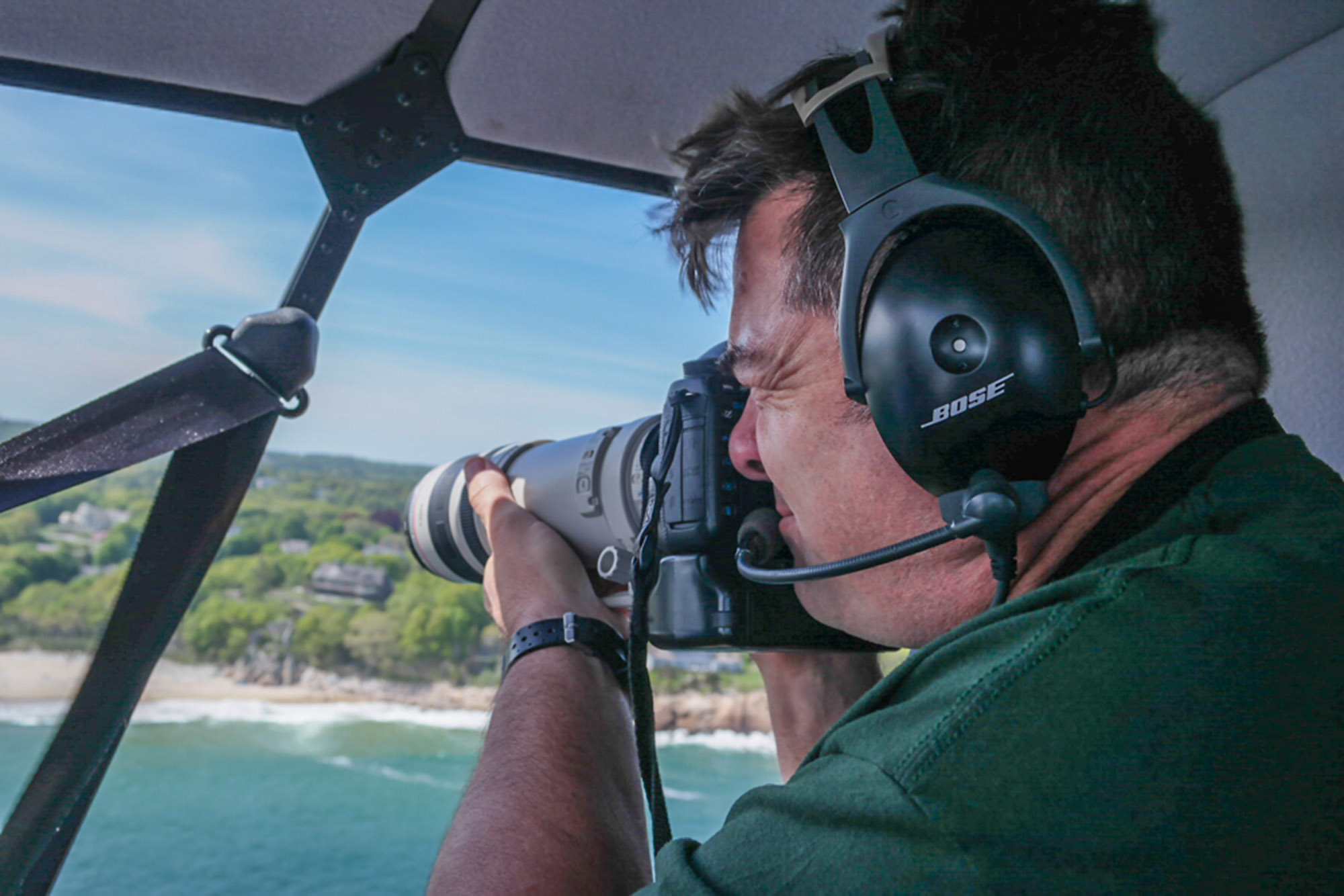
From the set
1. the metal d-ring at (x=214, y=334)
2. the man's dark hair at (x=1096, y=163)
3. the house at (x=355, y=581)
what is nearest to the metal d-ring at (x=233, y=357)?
the metal d-ring at (x=214, y=334)

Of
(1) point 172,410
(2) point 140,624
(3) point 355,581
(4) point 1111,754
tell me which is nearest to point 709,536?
(4) point 1111,754

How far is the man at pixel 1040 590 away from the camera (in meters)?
0.37

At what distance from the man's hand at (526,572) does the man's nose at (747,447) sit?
22 centimetres

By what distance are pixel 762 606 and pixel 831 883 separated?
434mm

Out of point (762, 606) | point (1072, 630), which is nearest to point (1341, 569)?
point (1072, 630)

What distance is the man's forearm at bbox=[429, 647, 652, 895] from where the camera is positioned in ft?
2.02

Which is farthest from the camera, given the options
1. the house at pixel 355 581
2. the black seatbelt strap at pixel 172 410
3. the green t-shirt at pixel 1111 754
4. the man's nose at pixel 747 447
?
the house at pixel 355 581

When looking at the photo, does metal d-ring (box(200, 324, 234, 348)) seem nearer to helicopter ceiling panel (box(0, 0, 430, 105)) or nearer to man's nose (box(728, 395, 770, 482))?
helicopter ceiling panel (box(0, 0, 430, 105))

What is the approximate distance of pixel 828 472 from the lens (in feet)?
2.01

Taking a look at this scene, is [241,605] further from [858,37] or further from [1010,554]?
[1010,554]

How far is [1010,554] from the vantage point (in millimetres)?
490

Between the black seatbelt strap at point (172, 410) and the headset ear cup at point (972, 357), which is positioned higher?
the black seatbelt strap at point (172, 410)

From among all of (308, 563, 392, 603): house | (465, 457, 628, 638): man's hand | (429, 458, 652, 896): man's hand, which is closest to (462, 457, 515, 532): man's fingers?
(465, 457, 628, 638): man's hand

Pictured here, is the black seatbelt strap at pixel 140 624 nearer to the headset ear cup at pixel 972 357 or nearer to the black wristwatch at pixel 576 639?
the black wristwatch at pixel 576 639
